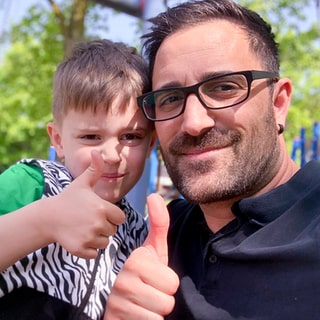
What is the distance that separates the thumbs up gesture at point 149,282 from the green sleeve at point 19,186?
1.33 ft

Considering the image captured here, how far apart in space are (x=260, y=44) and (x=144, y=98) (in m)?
0.45

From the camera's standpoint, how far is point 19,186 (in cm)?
150

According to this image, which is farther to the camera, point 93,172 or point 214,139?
point 214,139

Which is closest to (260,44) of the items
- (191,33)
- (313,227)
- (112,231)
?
(191,33)

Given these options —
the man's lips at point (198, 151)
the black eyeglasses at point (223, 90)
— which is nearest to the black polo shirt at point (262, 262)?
the man's lips at point (198, 151)

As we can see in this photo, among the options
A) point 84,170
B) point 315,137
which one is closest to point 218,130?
point 84,170

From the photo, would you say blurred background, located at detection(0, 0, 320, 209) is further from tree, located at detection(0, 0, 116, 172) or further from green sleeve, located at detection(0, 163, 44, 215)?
green sleeve, located at detection(0, 163, 44, 215)

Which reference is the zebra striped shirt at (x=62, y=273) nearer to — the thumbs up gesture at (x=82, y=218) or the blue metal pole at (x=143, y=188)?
the thumbs up gesture at (x=82, y=218)

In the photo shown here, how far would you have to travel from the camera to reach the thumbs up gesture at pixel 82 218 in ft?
4.26

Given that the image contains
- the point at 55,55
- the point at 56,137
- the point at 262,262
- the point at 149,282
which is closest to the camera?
the point at 149,282

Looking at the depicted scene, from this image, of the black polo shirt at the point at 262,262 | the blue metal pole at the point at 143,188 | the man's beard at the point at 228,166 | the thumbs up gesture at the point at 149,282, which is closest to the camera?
the thumbs up gesture at the point at 149,282

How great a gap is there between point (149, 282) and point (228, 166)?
497 millimetres

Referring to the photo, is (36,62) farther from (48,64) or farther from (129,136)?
(129,136)

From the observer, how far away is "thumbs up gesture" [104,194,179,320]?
1.25 m
